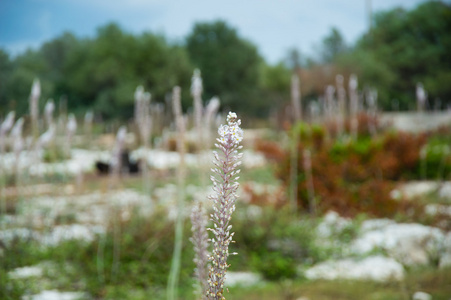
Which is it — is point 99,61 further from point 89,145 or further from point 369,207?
point 369,207

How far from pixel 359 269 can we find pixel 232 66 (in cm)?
3164

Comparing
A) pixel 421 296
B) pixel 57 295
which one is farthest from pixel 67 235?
pixel 421 296

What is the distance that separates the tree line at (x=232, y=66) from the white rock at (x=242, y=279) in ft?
60.9

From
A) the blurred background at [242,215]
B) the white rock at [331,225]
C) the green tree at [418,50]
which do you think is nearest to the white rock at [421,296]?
the blurred background at [242,215]

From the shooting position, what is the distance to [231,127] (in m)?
0.97

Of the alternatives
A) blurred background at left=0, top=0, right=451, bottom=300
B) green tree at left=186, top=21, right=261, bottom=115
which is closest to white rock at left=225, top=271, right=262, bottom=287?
blurred background at left=0, top=0, right=451, bottom=300

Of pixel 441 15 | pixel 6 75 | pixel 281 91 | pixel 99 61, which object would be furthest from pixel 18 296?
pixel 441 15

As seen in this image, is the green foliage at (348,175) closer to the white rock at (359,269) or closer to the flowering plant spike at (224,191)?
the white rock at (359,269)

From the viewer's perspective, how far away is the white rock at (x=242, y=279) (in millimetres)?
3586

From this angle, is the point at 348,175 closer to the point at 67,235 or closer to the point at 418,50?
the point at 67,235

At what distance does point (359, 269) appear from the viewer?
13.0ft

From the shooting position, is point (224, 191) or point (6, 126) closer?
point (224, 191)

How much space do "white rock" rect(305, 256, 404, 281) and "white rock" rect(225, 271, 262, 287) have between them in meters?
0.48

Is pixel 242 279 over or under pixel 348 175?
under
